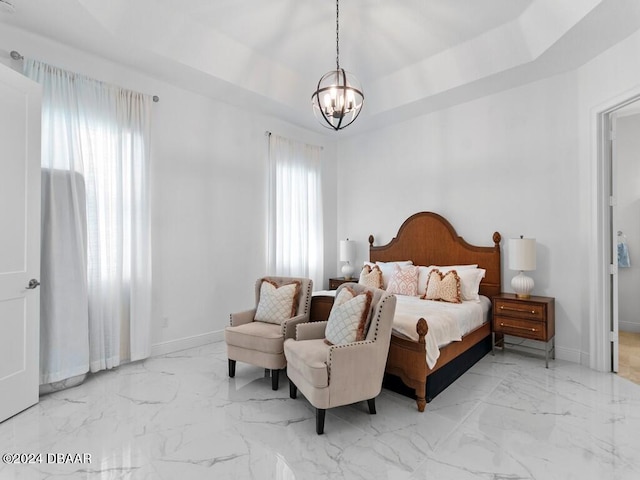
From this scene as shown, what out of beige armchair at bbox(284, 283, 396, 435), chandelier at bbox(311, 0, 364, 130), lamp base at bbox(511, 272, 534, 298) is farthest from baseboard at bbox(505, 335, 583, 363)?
chandelier at bbox(311, 0, 364, 130)

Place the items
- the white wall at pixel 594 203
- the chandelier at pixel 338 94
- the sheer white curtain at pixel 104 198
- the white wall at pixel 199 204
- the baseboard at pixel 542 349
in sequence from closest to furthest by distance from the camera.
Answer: the chandelier at pixel 338 94, the sheer white curtain at pixel 104 198, the white wall at pixel 594 203, the baseboard at pixel 542 349, the white wall at pixel 199 204

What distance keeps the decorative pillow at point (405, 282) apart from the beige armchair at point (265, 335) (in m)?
1.33

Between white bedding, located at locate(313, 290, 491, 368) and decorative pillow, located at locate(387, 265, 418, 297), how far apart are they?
0.23 m

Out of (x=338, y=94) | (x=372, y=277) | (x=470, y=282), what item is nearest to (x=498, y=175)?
(x=470, y=282)

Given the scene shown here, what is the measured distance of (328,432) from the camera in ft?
7.38

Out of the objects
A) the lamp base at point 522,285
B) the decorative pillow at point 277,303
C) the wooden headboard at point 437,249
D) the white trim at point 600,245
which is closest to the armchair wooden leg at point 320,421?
the decorative pillow at point 277,303

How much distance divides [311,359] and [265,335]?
2.39 feet

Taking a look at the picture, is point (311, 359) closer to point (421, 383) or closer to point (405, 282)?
point (421, 383)

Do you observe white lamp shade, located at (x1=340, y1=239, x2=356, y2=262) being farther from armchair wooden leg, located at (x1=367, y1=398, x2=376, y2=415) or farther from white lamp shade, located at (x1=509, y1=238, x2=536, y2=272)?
armchair wooden leg, located at (x1=367, y1=398, x2=376, y2=415)

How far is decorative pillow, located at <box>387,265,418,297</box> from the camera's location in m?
4.07

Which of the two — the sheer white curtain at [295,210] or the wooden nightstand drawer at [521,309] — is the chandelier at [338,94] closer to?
the sheer white curtain at [295,210]

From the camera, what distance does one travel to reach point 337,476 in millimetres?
1823

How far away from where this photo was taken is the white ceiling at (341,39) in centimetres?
284

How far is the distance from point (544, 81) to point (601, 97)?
684 mm
